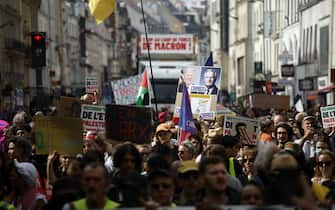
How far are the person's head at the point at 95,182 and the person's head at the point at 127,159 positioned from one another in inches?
74.5

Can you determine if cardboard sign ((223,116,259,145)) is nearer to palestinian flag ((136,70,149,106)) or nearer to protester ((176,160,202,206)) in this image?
protester ((176,160,202,206))

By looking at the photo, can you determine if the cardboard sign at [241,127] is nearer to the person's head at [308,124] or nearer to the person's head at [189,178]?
the person's head at [308,124]

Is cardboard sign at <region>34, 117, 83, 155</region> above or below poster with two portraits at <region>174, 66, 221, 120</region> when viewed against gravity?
below

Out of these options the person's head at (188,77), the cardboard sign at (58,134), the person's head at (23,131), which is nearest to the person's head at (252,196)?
the cardboard sign at (58,134)

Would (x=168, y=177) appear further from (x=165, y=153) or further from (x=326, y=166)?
(x=326, y=166)

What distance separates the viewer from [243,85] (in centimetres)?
8750

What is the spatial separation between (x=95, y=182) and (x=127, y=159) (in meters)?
2.15

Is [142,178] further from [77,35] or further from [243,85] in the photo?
[77,35]

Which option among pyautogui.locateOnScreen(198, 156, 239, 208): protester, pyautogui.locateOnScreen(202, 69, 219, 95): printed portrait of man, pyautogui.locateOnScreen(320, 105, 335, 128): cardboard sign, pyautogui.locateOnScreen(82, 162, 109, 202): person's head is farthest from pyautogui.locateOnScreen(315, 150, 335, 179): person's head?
pyautogui.locateOnScreen(202, 69, 219, 95): printed portrait of man

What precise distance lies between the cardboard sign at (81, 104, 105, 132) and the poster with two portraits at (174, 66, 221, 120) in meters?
4.19

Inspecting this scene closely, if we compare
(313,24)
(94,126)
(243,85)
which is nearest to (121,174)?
(94,126)

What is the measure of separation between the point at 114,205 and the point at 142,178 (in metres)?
1.22

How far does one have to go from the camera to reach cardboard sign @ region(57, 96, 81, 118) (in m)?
15.5

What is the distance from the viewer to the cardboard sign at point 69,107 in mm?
15469
